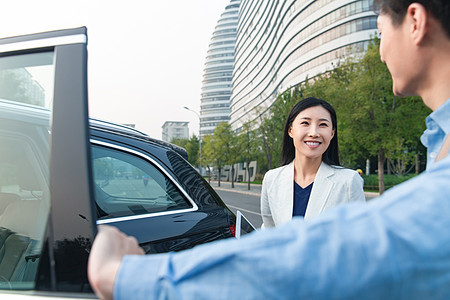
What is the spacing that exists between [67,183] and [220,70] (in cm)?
10574

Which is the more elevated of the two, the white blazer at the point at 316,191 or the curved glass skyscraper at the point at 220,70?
the curved glass skyscraper at the point at 220,70

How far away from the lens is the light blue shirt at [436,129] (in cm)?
72

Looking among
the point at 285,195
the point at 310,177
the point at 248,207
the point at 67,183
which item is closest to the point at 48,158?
the point at 67,183

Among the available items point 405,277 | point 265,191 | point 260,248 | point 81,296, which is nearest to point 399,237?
point 405,277

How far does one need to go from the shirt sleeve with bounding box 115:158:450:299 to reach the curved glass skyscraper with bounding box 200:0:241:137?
100276 millimetres

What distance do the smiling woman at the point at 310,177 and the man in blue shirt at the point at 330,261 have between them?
156cm

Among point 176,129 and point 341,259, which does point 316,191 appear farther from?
point 176,129

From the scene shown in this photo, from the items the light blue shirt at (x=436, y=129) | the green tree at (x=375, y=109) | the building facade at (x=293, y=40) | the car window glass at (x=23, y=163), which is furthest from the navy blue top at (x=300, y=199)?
the building facade at (x=293, y=40)

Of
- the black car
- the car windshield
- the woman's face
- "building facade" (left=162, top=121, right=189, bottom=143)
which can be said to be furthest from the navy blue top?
"building facade" (left=162, top=121, right=189, bottom=143)

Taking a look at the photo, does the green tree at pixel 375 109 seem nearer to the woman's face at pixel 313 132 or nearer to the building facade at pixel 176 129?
the woman's face at pixel 313 132

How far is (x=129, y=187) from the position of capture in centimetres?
201

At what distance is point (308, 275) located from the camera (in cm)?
45

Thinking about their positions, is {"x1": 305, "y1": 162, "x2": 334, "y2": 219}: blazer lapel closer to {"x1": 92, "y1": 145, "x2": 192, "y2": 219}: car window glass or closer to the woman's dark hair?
the woman's dark hair

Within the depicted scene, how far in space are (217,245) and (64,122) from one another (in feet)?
2.37
